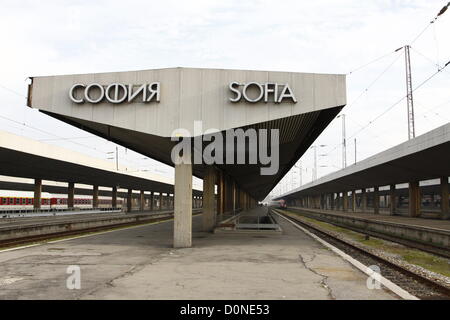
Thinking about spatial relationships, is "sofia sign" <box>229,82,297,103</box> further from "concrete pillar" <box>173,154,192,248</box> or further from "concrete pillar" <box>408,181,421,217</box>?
"concrete pillar" <box>408,181,421,217</box>

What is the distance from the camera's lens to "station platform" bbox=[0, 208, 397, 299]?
8.26m

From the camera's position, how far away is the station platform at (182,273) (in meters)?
8.26

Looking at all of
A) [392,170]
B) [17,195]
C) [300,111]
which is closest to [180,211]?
[300,111]

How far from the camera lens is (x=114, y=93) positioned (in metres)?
16.3

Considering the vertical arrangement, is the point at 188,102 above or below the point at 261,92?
below

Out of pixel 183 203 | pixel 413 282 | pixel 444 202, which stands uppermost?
pixel 183 203

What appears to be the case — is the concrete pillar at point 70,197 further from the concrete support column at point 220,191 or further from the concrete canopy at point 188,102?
the concrete canopy at point 188,102

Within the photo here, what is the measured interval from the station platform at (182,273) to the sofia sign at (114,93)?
6455 mm

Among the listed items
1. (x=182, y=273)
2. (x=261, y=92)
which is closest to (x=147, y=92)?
Result: (x=261, y=92)

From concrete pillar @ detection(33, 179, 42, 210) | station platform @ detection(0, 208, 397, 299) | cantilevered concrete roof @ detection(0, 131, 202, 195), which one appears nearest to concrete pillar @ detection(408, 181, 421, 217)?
station platform @ detection(0, 208, 397, 299)

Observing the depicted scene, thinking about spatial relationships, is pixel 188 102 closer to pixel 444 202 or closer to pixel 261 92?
pixel 261 92

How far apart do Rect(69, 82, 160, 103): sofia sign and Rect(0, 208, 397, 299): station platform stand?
6.45 metres

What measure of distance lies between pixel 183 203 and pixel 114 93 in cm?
569
